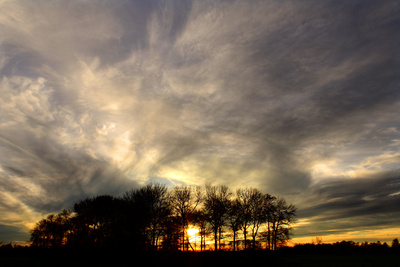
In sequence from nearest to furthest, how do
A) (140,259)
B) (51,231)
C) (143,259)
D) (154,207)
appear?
(143,259) → (140,259) → (154,207) → (51,231)

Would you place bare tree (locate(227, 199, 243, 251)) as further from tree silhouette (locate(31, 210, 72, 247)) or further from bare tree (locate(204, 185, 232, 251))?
tree silhouette (locate(31, 210, 72, 247))

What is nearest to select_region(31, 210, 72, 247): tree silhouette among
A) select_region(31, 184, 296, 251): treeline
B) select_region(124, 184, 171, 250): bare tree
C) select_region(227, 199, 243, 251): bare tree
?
select_region(31, 184, 296, 251): treeline

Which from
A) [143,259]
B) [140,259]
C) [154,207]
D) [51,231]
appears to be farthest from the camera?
[51,231]

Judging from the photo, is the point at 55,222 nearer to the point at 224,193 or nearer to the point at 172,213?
the point at 172,213

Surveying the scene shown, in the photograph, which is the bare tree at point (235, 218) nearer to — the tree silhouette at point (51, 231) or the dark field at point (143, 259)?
the dark field at point (143, 259)

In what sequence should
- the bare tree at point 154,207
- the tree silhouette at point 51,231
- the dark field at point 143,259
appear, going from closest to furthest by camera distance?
1. the dark field at point 143,259
2. the bare tree at point 154,207
3. the tree silhouette at point 51,231

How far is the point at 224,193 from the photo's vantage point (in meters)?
63.3

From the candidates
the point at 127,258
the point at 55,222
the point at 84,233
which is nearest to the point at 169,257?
the point at 127,258

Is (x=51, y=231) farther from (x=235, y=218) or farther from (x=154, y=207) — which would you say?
(x=235, y=218)

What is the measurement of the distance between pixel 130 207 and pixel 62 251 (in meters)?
15.9

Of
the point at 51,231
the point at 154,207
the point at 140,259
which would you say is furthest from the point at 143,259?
the point at 51,231

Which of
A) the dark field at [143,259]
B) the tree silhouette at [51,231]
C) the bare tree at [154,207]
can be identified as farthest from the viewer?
the tree silhouette at [51,231]

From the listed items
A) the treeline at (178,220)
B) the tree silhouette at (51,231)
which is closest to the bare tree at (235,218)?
the treeline at (178,220)

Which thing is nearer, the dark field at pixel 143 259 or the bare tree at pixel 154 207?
the dark field at pixel 143 259
